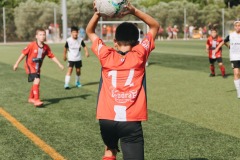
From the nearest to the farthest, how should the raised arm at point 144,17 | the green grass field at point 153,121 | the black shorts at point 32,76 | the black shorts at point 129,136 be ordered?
the black shorts at point 129,136
the raised arm at point 144,17
the green grass field at point 153,121
the black shorts at point 32,76

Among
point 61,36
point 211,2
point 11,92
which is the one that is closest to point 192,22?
point 61,36

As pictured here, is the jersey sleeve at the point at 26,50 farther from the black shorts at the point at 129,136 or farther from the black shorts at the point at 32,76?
the black shorts at the point at 129,136

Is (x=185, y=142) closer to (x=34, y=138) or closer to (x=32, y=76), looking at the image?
(x=34, y=138)

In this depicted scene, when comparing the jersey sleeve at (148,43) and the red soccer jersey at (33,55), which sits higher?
the jersey sleeve at (148,43)

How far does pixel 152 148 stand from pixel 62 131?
1.85 metres

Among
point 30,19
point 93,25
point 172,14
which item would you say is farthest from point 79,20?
point 93,25

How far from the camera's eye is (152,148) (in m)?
6.48

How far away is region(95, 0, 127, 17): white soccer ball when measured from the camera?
418 centimetres

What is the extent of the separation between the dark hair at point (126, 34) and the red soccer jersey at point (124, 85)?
0.26 ft

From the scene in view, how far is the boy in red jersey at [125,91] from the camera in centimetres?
402

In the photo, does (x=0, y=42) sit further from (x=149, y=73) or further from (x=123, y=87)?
(x=123, y=87)

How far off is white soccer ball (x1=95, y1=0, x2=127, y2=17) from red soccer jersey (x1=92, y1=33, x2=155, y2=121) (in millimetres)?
353

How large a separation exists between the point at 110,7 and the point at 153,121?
451 cm

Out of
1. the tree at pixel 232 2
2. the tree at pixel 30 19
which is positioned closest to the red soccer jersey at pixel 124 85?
the tree at pixel 30 19
